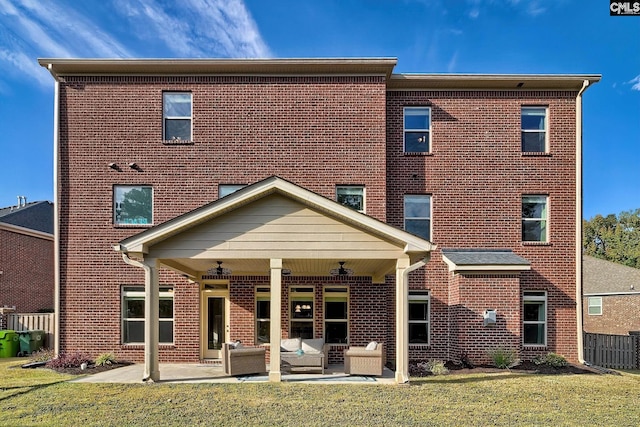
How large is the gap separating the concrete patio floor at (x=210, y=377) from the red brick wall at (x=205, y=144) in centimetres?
241

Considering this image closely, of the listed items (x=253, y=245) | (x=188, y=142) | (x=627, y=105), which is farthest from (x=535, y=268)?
(x=627, y=105)

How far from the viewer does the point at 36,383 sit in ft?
31.1

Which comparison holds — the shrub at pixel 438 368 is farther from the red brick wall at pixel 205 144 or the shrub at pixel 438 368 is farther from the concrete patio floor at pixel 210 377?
the red brick wall at pixel 205 144

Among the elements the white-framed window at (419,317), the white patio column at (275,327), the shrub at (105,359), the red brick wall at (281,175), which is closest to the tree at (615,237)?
the red brick wall at (281,175)

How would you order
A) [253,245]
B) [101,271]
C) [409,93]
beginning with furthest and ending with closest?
1. [409,93]
2. [101,271]
3. [253,245]

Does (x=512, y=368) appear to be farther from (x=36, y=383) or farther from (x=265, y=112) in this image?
(x=36, y=383)

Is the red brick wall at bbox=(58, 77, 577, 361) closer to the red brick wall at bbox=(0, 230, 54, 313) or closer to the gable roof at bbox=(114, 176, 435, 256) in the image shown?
the gable roof at bbox=(114, 176, 435, 256)

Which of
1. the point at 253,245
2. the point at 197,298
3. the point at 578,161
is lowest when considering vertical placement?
the point at 197,298

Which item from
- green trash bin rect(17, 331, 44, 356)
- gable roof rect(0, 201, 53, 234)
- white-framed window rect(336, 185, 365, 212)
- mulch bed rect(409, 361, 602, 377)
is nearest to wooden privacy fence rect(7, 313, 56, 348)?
green trash bin rect(17, 331, 44, 356)

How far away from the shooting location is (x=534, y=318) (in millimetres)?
13141

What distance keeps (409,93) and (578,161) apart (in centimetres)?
529

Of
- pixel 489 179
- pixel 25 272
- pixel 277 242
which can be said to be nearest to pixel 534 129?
pixel 489 179

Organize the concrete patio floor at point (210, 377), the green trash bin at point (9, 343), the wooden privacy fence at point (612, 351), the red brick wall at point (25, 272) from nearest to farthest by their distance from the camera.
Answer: the concrete patio floor at point (210, 377), the wooden privacy fence at point (612, 351), the green trash bin at point (9, 343), the red brick wall at point (25, 272)

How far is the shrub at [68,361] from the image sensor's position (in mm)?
11502
